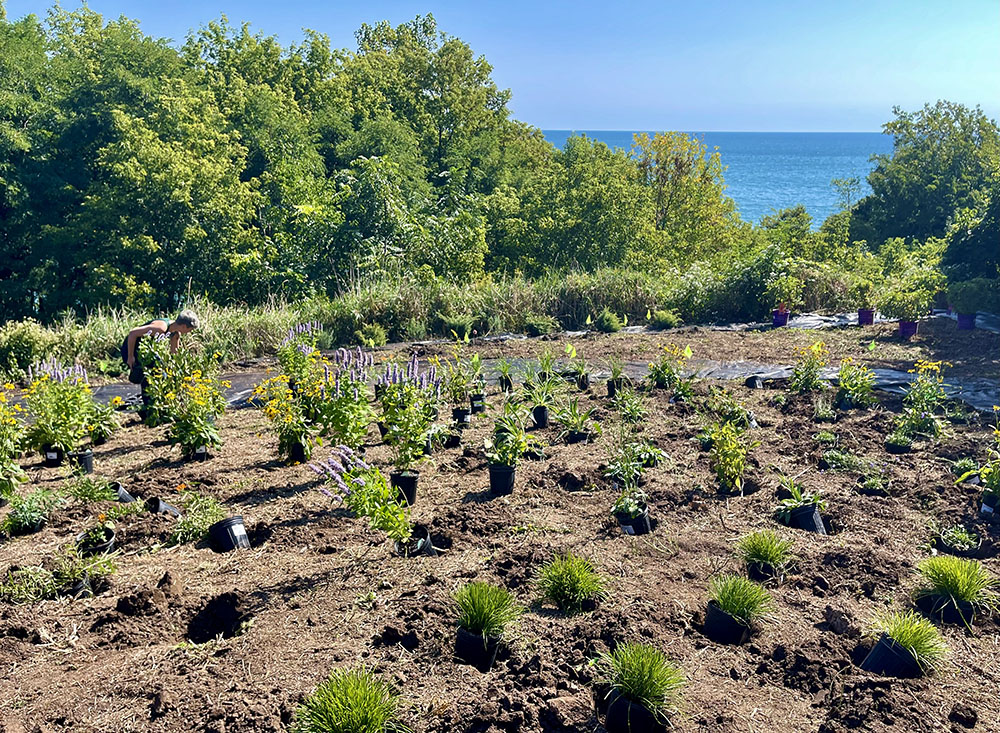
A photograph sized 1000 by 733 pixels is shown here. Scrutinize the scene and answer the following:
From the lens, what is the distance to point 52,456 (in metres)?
6.65

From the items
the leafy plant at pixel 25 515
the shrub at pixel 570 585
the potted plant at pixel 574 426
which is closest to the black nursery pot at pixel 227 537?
the leafy plant at pixel 25 515

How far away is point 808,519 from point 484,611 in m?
2.64

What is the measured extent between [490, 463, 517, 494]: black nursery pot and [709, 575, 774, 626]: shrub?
2131mm

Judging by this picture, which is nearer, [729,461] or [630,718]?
[630,718]

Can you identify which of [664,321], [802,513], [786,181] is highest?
[786,181]

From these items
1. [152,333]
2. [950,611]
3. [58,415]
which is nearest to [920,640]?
[950,611]

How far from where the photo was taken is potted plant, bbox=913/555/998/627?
13.5ft

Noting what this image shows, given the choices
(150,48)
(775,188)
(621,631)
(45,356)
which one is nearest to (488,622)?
(621,631)

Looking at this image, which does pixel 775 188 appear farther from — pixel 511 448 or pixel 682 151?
pixel 511 448

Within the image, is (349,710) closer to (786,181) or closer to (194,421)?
(194,421)

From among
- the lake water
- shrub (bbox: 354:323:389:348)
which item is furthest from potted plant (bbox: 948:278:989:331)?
the lake water

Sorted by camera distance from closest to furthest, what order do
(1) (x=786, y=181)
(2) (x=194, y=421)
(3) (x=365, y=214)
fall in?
(2) (x=194, y=421) < (3) (x=365, y=214) < (1) (x=786, y=181)

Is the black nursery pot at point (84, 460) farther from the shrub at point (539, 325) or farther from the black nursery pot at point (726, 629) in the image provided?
A: the shrub at point (539, 325)

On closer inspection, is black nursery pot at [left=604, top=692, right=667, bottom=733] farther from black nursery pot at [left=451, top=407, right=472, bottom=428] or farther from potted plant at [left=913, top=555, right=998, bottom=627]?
black nursery pot at [left=451, top=407, right=472, bottom=428]
